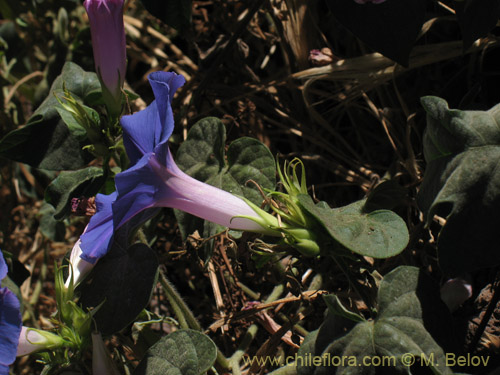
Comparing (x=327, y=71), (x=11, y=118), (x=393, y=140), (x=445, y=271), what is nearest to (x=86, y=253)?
(x=445, y=271)

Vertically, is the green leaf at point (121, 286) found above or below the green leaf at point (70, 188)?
below

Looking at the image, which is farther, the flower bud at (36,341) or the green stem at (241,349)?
the green stem at (241,349)

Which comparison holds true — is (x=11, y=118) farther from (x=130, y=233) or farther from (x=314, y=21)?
(x=314, y=21)

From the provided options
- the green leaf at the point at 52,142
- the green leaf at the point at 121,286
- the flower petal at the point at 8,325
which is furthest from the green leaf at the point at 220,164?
the flower petal at the point at 8,325

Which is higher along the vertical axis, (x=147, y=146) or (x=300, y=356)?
(x=147, y=146)

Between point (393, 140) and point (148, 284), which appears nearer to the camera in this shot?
point (148, 284)

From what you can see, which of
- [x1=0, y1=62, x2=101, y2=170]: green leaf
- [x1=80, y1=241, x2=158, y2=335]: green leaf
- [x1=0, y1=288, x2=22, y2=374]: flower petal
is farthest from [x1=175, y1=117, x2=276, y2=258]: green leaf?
[x1=0, y1=288, x2=22, y2=374]: flower petal

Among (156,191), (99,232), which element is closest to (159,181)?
(156,191)

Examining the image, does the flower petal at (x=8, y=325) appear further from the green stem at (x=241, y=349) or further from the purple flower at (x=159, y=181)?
the green stem at (x=241, y=349)
